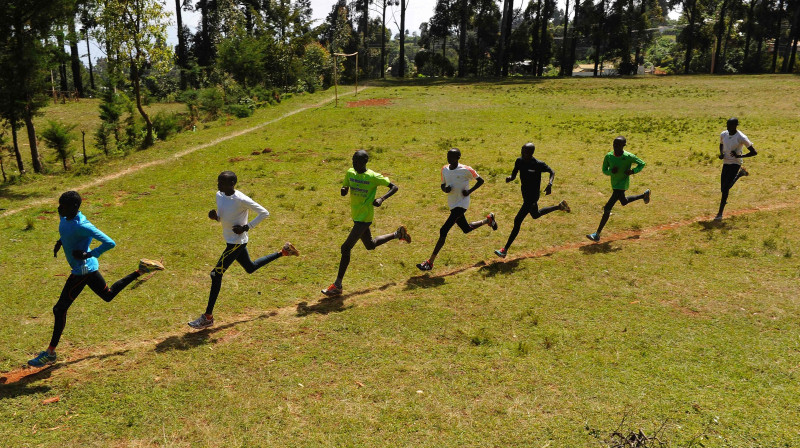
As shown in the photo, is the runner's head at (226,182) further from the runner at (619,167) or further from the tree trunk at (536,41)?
the tree trunk at (536,41)

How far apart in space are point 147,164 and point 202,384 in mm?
16976

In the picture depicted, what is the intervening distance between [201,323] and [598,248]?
809 centimetres

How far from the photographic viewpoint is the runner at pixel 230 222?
7648mm

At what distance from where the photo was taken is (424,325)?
8117 millimetres

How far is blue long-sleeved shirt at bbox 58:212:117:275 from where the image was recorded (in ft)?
22.0

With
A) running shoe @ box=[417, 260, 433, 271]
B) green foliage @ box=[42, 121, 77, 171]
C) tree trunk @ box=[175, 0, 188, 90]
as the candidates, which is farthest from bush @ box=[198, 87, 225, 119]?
running shoe @ box=[417, 260, 433, 271]

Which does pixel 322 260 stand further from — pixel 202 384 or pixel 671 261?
pixel 671 261

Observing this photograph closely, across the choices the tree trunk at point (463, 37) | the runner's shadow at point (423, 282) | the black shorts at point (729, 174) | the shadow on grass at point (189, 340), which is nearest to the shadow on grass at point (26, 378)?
the shadow on grass at point (189, 340)

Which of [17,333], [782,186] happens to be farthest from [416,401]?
[782,186]

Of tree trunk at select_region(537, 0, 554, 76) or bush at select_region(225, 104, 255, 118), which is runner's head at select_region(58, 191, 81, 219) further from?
tree trunk at select_region(537, 0, 554, 76)

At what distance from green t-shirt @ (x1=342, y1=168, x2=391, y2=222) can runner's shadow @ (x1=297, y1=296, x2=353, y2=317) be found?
147 cm

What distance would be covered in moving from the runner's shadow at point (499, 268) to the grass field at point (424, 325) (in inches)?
2.9

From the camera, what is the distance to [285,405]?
6.20 m

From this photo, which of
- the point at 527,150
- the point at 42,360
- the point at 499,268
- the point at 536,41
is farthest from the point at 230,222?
the point at 536,41
